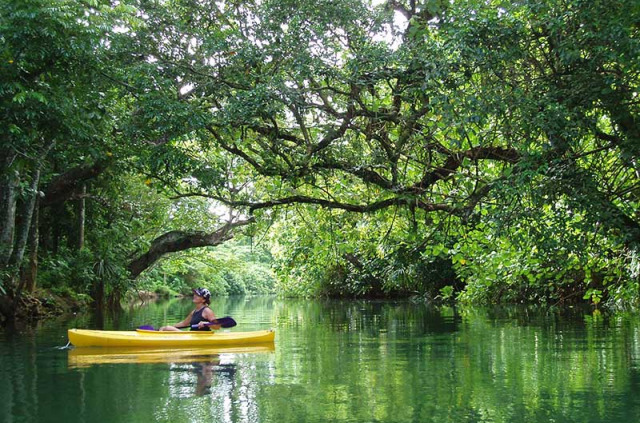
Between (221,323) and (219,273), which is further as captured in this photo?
(219,273)

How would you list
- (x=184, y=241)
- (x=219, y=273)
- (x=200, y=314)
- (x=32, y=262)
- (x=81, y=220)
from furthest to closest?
(x=219, y=273), (x=184, y=241), (x=81, y=220), (x=32, y=262), (x=200, y=314)

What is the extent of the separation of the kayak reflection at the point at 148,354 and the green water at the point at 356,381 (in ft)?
0.35

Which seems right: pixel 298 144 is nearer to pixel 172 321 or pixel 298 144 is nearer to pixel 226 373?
pixel 226 373

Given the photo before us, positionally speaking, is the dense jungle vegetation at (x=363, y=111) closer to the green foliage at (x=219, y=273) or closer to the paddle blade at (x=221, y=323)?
the paddle blade at (x=221, y=323)

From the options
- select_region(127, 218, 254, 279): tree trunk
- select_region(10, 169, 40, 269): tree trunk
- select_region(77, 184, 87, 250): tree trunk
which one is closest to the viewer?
select_region(10, 169, 40, 269): tree trunk

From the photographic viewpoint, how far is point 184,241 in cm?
2002

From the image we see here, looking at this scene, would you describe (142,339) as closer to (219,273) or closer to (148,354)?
(148,354)

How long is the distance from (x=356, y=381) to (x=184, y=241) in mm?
14379

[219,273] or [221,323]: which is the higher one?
[219,273]

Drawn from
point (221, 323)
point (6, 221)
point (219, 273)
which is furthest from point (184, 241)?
point (219, 273)

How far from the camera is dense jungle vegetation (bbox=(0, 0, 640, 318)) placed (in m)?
7.62

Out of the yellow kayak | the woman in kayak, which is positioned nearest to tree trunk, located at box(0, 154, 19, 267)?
the yellow kayak

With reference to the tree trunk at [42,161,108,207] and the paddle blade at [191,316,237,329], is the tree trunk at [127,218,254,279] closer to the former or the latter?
the tree trunk at [42,161,108,207]

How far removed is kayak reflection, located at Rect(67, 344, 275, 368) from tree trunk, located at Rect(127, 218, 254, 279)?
10.0 m
